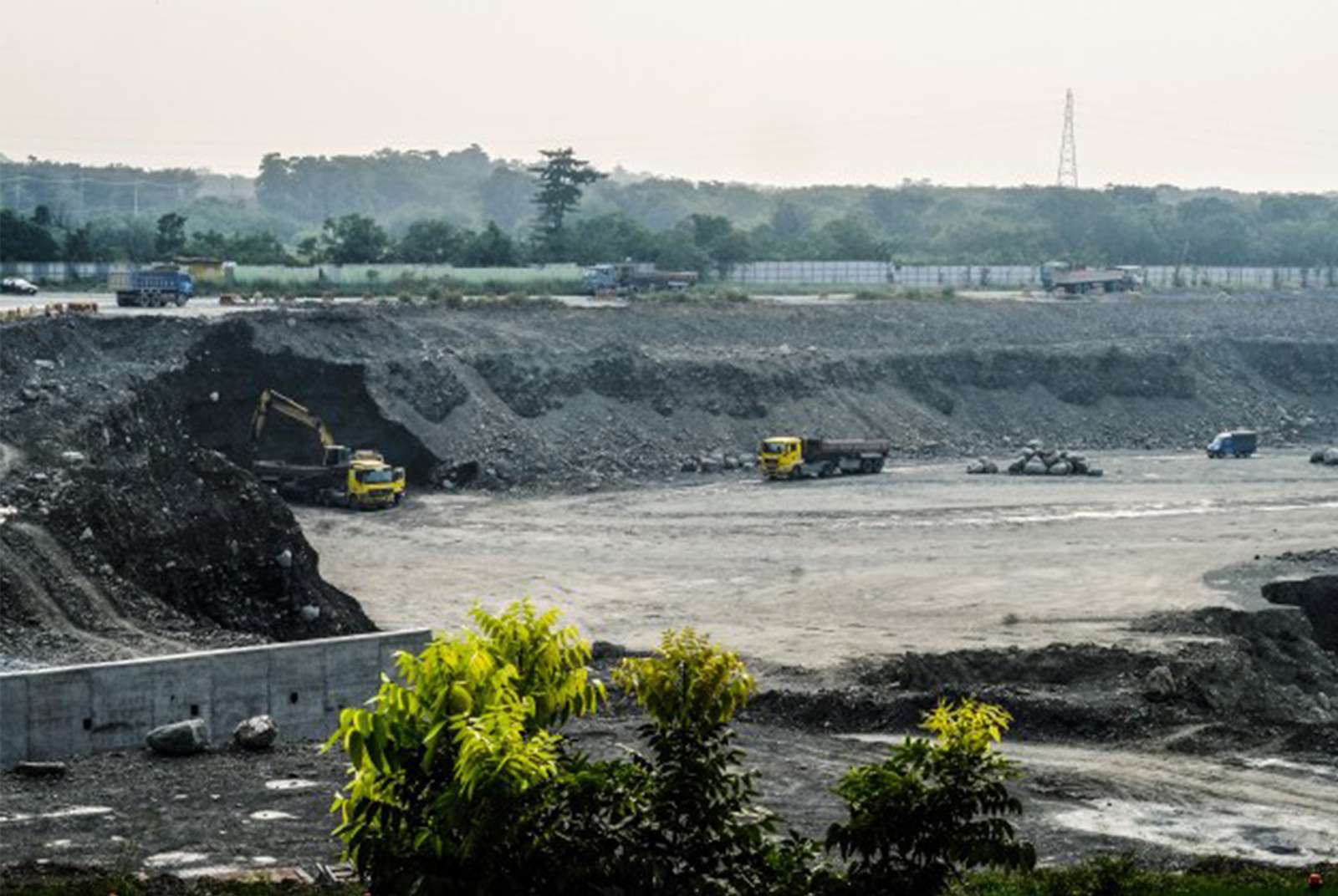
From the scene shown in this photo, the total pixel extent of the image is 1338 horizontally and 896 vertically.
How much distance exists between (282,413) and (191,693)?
32.7 metres

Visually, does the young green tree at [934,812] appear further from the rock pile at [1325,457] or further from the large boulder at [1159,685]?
the rock pile at [1325,457]

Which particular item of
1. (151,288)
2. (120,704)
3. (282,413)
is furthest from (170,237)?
(120,704)

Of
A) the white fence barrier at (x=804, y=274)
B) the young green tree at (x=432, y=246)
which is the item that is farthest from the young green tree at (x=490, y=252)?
the white fence barrier at (x=804, y=274)

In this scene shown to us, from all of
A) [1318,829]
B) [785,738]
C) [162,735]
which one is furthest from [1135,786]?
[162,735]

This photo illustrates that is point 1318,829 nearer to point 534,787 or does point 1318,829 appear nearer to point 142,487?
point 534,787

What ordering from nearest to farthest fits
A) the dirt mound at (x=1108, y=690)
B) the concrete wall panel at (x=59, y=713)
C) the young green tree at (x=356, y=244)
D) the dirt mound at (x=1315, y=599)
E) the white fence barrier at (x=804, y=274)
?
the concrete wall panel at (x=59, y=713) → the dirt mound at (x=1108, y=690) → the dirt mound at (x=1315, y=599) → the white fence barrier at (x=804, y=274) → the young green tree at (x=356, y=244)

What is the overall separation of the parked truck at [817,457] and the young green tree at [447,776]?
50673mm

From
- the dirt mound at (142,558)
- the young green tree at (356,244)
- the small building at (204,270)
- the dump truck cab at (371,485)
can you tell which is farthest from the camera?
the young green tree at (356,244)

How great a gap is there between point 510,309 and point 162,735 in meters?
53.3

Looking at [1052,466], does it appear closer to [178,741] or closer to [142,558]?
[142,558]

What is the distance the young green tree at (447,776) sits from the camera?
48.7ft

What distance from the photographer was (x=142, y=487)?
134 ft

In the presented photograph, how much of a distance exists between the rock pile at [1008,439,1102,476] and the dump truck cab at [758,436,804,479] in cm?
729

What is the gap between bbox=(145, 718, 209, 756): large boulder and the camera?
28859 mm
